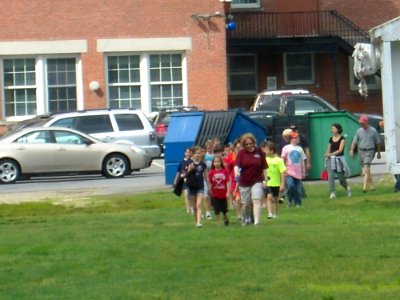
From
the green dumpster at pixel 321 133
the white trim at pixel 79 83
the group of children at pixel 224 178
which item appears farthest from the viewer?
the white trim at pixel 79 83

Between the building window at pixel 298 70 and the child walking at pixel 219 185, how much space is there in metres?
29.6

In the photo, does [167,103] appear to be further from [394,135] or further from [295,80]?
[394,135]

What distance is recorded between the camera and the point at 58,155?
31.5m

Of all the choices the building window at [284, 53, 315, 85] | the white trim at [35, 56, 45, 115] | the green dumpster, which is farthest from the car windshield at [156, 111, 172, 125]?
the building window at [284, 53, 315, 85]

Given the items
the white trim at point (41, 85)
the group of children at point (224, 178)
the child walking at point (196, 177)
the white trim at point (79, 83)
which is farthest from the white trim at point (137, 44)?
the child walking at point (196, 177)

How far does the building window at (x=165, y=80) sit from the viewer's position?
4247cm

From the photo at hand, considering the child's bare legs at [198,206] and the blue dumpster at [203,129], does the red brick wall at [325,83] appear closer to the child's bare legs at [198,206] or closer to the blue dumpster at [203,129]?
the blue dumpster at [203,129]

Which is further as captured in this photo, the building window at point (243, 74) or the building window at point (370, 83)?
the building window at point (243, 74)

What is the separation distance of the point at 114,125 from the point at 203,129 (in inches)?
220

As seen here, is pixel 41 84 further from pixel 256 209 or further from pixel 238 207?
pixel 256 209

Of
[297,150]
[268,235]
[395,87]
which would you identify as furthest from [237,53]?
[268,235]

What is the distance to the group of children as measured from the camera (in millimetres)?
18719

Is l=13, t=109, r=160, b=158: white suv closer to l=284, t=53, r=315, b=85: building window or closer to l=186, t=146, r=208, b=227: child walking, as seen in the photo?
l=284, t=53, r=315, b=85: building window

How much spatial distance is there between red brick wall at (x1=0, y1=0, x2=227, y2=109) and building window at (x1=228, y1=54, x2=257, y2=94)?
19.2 feet
